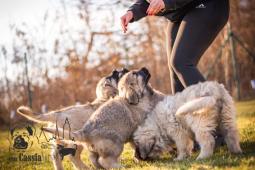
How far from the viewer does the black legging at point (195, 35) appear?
4590 millimetres

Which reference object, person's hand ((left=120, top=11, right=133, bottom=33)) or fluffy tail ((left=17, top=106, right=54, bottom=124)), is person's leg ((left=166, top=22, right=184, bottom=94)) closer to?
person's hand ((left=120, top=11, right=133, bottom=33))

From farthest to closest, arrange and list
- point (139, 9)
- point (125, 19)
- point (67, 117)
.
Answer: point (139, 9)
point (125, 19)
point (67, 117)

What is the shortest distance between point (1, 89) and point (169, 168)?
7086 mm

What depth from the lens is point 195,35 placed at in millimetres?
4598

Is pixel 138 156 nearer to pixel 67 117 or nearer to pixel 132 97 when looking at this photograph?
pixel 132 97

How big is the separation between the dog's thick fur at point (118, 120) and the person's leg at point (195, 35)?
0.62 m

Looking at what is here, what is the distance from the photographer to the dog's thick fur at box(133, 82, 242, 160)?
4305mm

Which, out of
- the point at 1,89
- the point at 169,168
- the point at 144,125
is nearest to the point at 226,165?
the point at 169,168

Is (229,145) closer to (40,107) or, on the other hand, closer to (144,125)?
(144,125)

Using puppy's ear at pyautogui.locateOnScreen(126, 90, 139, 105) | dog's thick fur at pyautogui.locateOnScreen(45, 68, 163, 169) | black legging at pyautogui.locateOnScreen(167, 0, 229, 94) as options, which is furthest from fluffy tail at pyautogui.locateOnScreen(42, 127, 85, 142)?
black legging at pyautogui.locateOnScreen(167, 0, 229, 94)

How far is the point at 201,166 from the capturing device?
12.5 feet

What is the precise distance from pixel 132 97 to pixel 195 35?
951 mm

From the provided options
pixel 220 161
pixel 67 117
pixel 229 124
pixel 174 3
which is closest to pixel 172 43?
pixel 174 3

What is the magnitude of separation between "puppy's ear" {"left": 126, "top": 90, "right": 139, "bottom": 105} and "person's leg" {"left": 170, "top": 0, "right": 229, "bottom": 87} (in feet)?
1.96
